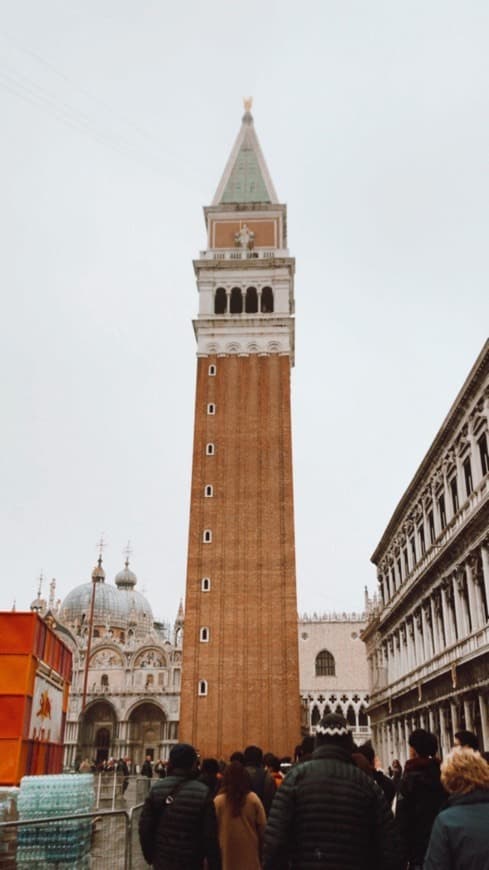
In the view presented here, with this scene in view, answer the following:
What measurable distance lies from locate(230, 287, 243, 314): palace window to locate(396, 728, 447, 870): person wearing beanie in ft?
133

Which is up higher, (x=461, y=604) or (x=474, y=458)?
(x=474, y=458)

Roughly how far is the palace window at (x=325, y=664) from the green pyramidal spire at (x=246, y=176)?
3198 cm

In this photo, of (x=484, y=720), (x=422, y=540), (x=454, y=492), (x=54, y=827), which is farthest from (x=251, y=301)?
(x=54, y=827)

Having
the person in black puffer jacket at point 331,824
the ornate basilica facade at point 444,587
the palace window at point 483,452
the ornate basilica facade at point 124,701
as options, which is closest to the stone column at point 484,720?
the ornate basilica facade at point 444,587

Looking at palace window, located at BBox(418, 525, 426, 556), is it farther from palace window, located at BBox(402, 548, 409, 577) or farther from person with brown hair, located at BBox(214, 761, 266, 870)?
person with brown hair, located at BBox(214, 761, 266, 870)

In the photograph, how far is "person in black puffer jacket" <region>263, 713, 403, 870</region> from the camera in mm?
4070

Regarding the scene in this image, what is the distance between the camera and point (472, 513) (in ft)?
66.4

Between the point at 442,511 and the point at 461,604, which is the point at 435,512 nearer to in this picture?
the point at 442,511

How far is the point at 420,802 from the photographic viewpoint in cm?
593

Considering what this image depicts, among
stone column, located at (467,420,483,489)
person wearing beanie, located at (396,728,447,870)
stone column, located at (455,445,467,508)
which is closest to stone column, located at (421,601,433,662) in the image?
stone column, located at (455,445,467,508)

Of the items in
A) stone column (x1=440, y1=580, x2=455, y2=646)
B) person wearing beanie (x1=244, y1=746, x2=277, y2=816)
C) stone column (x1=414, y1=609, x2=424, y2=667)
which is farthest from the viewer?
stone column (x1=414, y1=609, x2=424, y2=667)

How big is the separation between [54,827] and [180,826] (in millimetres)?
3316

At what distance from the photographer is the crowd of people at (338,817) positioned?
3729mm

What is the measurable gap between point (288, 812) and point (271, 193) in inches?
1956
